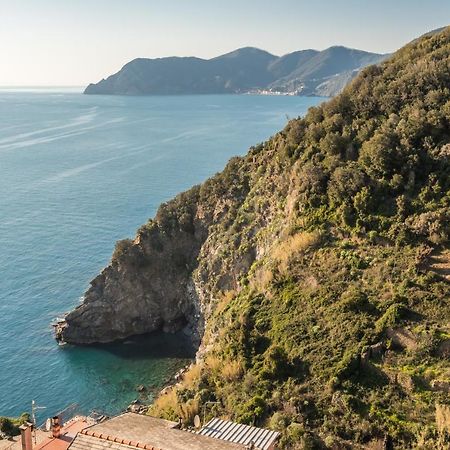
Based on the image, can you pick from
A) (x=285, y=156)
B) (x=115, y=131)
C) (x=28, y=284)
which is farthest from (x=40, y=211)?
(x=115, y=131)

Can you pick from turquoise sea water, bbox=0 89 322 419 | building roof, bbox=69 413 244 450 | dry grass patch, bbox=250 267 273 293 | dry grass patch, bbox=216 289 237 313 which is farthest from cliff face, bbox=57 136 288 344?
building roof, bbox=69 413 244 450

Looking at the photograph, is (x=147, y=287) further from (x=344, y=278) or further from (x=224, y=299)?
(x=344, y=278)

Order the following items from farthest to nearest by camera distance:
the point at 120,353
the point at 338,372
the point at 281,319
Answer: the point at 120,353 < the point at 281,319 < the point at 338,372

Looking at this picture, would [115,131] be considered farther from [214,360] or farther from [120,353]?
[214,360]

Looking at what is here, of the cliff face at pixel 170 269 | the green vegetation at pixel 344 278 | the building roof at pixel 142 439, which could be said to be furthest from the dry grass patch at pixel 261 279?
the building roof at pixel 142 439

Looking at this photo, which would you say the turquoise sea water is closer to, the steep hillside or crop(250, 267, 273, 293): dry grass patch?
the steep hillside

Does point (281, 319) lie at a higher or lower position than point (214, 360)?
higher

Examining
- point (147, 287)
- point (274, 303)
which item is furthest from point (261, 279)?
point (147, 287)
